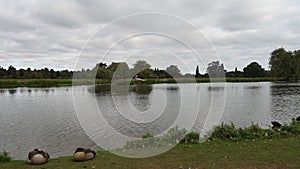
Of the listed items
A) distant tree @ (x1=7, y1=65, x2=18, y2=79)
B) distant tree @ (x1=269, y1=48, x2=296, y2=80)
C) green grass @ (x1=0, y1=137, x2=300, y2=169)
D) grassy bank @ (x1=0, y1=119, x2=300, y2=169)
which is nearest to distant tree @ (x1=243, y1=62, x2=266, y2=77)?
distant tree @ (x1=269, y1=48, x2=296, y2=80)

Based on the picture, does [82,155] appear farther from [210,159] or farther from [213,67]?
[213,67]

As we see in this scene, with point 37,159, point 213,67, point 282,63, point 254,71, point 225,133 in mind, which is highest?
point 282,63

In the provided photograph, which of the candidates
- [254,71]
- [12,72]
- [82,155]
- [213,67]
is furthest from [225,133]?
[254,71]

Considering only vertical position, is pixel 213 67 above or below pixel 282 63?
below

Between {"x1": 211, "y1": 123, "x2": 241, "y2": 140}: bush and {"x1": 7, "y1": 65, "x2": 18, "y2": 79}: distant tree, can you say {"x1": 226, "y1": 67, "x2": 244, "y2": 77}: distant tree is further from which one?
{"x1": 211, "y1": 123, "x2": 241, "y2": 140}: bush

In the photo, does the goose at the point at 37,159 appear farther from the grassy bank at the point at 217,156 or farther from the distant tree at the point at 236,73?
the distant tree at the point at 236,73

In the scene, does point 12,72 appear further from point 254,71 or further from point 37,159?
point 37,159

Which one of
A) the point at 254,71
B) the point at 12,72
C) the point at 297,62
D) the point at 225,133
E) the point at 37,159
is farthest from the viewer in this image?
the point at 254,71

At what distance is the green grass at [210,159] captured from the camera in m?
6.36

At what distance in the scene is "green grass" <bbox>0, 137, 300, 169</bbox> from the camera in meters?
6.36

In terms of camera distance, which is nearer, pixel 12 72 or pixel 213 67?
pixel 213 67

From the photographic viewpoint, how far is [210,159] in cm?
673

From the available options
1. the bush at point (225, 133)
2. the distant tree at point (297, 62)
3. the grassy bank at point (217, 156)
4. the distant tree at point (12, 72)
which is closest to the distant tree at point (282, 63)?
the distant tree at point (297, 62)

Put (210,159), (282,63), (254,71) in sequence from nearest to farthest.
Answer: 1. (210,159)
2. (282,63)
3. (254,71)
